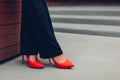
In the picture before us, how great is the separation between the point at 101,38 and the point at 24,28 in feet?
5.09

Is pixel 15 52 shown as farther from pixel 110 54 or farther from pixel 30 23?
pixel 110 54

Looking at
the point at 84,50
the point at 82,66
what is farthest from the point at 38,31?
the point at 84,50

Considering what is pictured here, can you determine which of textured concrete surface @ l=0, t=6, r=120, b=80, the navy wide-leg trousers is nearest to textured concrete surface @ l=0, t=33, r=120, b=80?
textured concrete surface @ l=0, t=6, r=120, b=80

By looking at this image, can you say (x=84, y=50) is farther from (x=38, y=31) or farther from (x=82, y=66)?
(x=38, y=31)

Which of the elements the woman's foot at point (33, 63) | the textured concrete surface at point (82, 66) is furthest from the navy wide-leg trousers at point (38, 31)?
the textured concrete surface at point (82, 66)

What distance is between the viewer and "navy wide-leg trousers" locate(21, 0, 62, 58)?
2.10m

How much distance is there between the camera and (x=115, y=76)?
200cm

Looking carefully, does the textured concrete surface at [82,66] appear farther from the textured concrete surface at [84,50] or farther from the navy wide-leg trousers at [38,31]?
the navy wide-leg trousers at [38,31]

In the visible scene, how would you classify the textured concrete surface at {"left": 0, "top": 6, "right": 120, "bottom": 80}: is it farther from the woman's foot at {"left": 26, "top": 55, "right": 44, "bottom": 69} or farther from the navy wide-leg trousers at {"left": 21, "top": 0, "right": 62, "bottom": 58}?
the navy wide-leg trousers at {"left": 21, "top": 0, "right": 62, "bottom": 58}

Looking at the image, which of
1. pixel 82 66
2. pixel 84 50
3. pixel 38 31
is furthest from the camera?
pixel 84 50

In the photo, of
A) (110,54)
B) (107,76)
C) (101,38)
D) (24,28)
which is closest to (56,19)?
(101,38)

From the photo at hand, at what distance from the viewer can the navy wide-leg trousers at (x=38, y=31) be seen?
2100 mm

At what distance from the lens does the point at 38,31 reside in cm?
214

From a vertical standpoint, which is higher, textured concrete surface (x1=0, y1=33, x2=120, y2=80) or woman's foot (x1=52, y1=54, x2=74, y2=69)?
woman's foot (x1=52, y1=54, x2=74, y2=69)
